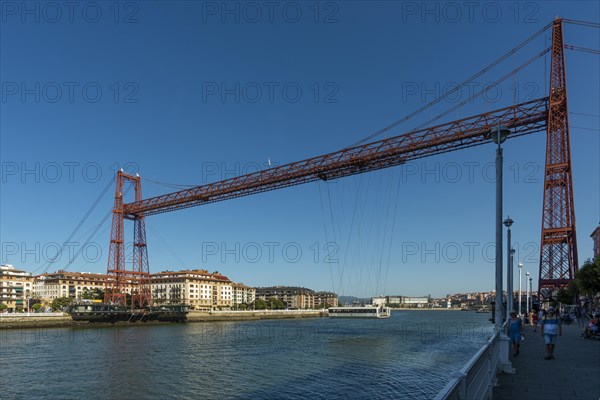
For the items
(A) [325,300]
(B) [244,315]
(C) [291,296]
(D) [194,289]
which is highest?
(D) [194,289]

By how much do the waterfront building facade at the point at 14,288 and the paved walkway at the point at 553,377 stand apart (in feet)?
318

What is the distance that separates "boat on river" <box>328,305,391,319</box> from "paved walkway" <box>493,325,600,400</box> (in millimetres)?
83331

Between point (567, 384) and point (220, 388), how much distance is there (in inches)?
460

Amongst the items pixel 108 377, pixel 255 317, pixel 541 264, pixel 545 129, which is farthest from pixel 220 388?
pixel 255 317

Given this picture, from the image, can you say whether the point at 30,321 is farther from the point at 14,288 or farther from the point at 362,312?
the point at 362,312

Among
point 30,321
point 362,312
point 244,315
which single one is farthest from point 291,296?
point 30,321

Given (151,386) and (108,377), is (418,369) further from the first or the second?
(108,377)

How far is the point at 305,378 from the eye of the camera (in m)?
17.8

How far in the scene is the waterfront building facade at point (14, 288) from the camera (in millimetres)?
88688

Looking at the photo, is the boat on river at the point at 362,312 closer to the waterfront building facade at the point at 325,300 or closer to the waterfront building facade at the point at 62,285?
the waterfront building facade at the point at 62,285

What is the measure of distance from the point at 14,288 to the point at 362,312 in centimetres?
7218

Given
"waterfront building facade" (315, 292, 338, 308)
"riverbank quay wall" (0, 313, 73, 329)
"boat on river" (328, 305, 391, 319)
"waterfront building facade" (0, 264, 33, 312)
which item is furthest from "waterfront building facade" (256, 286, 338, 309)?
"riverbank quay wall" (0, 313, 73, 329)

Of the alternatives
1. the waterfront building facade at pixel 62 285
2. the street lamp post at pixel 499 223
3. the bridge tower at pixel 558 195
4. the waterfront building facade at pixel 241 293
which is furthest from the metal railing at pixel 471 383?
the waterfront building facade at pixel 241 293

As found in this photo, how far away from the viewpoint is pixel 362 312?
326 ft
